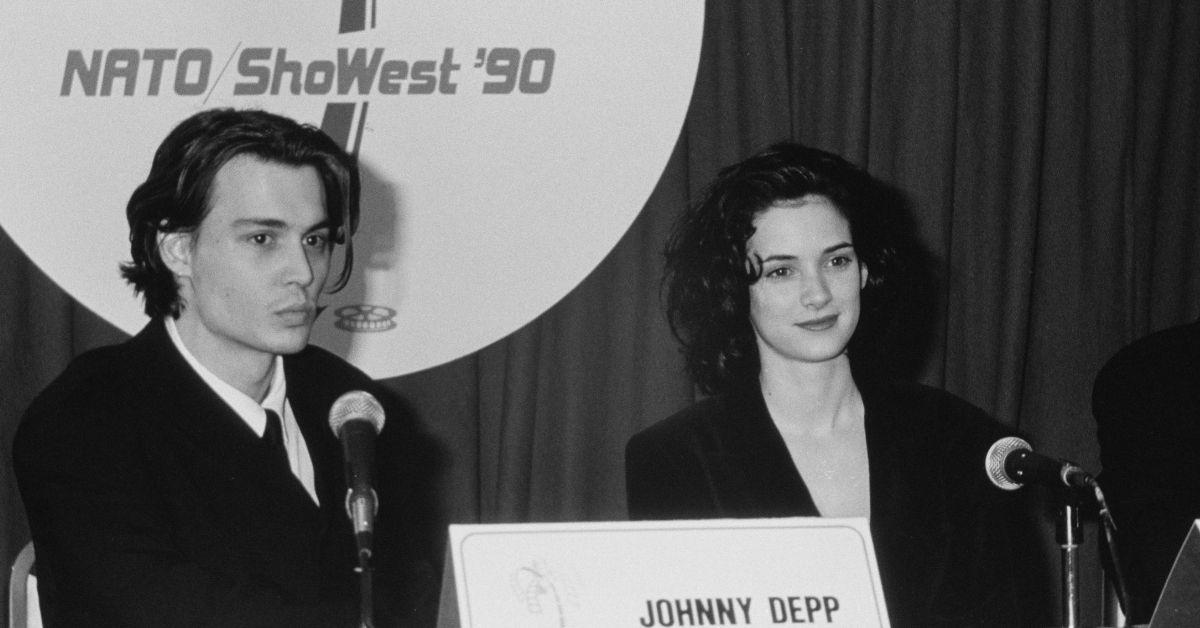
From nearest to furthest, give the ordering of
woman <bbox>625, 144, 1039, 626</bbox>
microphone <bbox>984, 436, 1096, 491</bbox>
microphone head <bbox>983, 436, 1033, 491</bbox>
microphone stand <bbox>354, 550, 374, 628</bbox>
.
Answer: microphone stand <bbox>354, 550, 374, 628</bbox>
microphone <bbox>984, 436, 1096, 491</bbox>
microphone head <bbox>983, 436, 1033, 491</bbox>
woman <bbox>625, 144, 1039, 626</bbox>

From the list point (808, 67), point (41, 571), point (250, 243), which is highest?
point (808, 67)

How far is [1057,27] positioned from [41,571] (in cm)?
295

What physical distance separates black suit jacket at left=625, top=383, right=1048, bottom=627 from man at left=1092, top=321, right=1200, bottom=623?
267 millimetres

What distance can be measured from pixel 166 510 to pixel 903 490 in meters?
1.44

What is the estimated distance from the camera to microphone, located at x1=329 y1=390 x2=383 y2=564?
1.74 m

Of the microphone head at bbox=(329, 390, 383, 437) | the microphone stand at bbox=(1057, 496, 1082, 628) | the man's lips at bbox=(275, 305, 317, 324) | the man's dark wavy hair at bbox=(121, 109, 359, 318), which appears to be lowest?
the microphone stand at bbox=(1057, 496, 1082, 628)

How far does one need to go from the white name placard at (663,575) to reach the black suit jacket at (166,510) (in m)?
0.51

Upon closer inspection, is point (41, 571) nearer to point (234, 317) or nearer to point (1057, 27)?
point (234, 317)

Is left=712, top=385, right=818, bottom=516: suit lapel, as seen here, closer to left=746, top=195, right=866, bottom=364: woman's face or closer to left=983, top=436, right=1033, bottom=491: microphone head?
left=746, top=195, right=866, bottom=364: woman's face

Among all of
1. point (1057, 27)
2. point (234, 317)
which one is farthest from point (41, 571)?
point (1057, 27)

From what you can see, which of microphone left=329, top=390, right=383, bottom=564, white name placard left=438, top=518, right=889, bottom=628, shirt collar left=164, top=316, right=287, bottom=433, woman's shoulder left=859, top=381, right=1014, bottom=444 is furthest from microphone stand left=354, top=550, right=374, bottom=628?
woman's shoulder left=859, top=381, right=1014, bottom=444

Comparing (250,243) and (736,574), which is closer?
(736,574)

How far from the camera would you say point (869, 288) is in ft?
10.2

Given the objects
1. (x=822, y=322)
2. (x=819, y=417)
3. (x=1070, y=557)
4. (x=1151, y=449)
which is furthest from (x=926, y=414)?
(x=1070, y=557)
